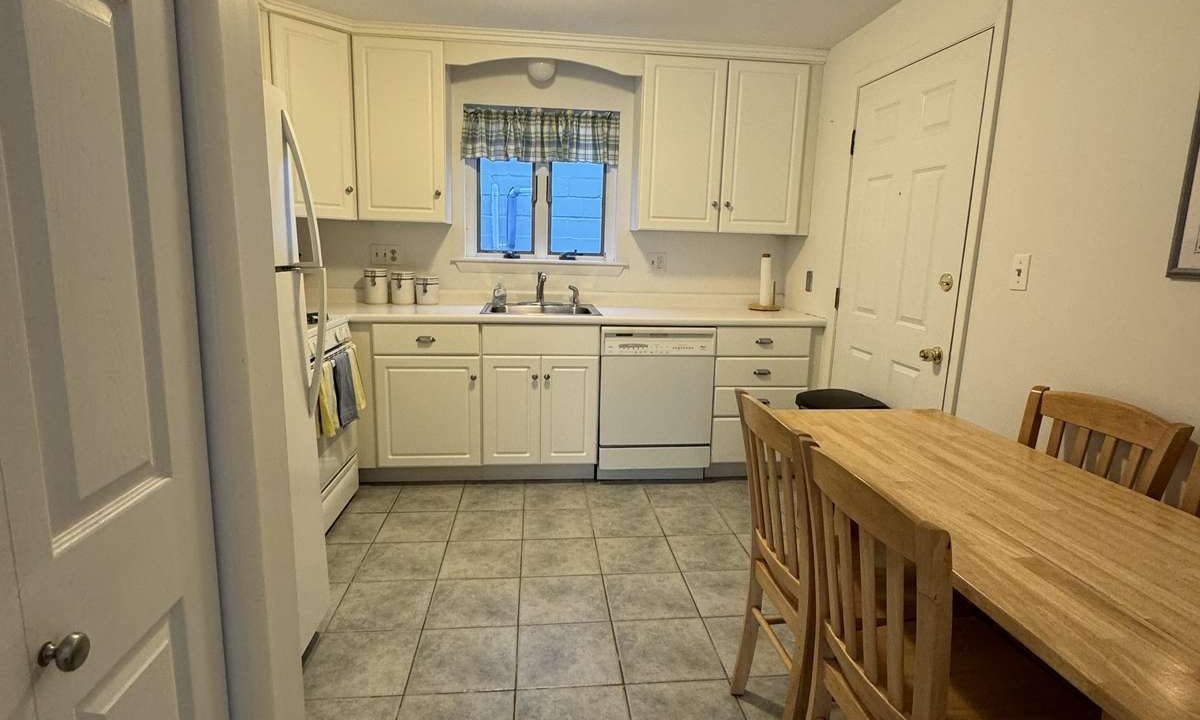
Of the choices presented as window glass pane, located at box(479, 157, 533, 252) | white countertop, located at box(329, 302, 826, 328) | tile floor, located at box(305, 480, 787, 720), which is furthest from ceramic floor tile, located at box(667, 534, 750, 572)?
window glass pane, located at box(479, 157, 533, 252)

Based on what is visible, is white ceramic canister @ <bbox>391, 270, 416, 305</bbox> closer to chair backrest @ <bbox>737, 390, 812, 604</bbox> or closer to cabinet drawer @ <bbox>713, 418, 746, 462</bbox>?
cabinet drawer @ <bbox>713, 418, 746, 462</bbox>

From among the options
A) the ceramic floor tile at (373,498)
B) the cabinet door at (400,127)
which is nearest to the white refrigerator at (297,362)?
the ceramic floor tile at (373,498)

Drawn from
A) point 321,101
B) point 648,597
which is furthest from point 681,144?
point 648,597

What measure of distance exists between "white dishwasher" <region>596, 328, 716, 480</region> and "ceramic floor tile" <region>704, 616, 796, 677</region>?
127 centimetres

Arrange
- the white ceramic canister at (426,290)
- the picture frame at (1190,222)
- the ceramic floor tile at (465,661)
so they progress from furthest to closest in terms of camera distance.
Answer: the white ceramic canister at (426,290), the ceramic floor tile at (465,661), the picture frame at (1190,222)

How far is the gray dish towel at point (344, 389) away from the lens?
2615 mm

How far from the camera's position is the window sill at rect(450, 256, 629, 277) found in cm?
365

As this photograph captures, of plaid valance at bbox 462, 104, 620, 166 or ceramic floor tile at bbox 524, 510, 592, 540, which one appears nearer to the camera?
ceramic floor tile at bbox 524, 510, 592, 540

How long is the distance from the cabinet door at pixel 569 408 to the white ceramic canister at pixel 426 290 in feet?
2.62

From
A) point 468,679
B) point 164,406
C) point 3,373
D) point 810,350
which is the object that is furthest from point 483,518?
point 3,373

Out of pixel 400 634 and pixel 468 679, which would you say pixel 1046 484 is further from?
pixel 400 634

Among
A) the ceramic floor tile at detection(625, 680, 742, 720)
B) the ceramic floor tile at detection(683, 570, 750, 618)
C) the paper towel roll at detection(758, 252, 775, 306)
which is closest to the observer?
the ceramic floor tile at detection(625, 680, 742, 720)

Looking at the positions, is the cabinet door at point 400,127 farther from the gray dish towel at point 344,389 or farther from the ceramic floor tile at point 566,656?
the ceramic floor tile at point 566,656

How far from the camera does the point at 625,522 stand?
9.55 feet
